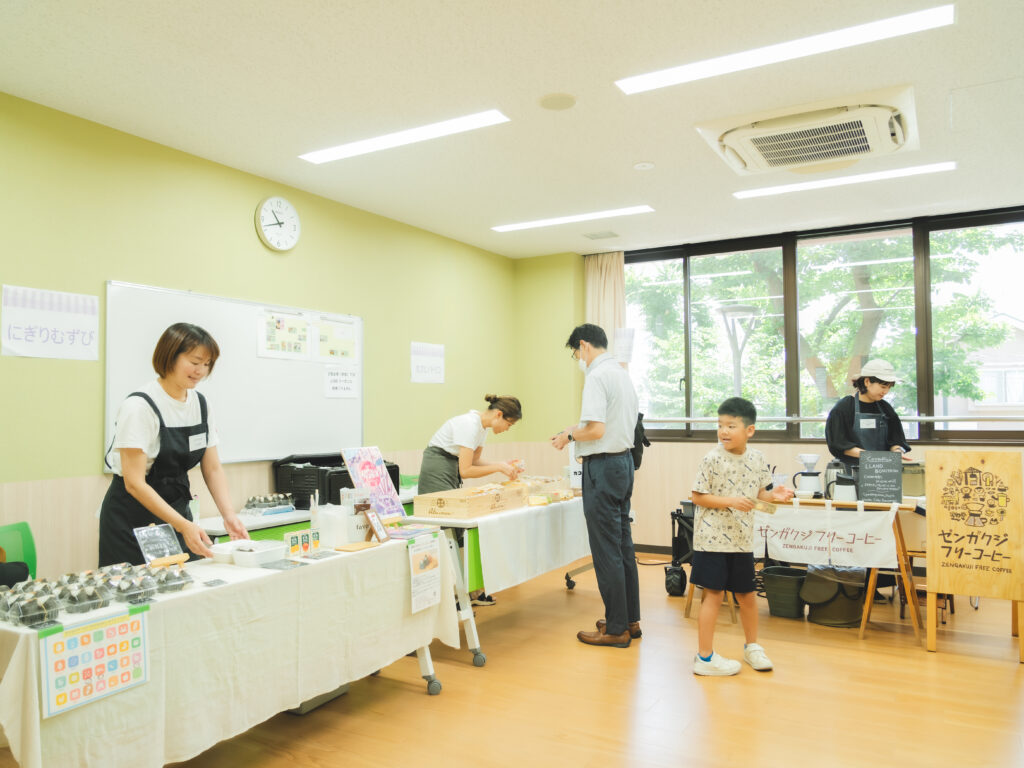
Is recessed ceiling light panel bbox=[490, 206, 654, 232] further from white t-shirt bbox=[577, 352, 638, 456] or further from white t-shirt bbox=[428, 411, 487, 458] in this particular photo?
white t-shirt bbox=[428, 411, 487, 458]

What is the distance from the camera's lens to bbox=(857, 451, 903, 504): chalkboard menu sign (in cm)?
412

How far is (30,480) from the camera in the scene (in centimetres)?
332

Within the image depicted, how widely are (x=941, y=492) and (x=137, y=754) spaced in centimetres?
384

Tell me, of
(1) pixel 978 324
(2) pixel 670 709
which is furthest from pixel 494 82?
(1) pixel 978 324

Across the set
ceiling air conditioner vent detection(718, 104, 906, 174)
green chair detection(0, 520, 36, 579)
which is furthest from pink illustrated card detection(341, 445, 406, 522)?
ceiling air conditioner vent detection(718, 104, 906, 174)

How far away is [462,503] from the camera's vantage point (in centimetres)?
360

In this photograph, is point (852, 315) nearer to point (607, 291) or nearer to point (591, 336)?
point (607, 291)

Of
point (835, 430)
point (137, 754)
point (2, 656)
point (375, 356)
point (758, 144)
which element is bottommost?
point (137, 754)

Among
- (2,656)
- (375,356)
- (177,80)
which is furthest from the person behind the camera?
(375,356)

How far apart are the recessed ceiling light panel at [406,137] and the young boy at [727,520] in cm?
188

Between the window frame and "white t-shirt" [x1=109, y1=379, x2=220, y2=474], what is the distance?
472cm

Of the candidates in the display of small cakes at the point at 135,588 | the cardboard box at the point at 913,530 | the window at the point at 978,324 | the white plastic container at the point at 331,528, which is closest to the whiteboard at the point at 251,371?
the white plastic container at the point at 331,528

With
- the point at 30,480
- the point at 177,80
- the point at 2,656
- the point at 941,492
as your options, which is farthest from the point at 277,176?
the point at 941,492

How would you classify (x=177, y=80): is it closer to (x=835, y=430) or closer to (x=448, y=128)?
(x=448, y=128)
